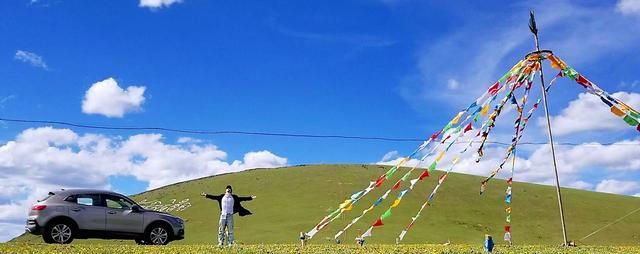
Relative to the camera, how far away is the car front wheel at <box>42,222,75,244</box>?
22.0 meters

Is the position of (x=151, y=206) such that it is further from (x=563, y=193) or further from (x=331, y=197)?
(x=563, y=193)

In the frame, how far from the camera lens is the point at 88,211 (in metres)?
22.7

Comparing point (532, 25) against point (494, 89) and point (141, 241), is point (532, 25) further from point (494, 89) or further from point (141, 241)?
point (141, 241)

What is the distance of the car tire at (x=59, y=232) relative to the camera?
2200cm

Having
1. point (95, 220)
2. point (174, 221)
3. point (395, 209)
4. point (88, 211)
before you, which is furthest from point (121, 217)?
point (395, 209)

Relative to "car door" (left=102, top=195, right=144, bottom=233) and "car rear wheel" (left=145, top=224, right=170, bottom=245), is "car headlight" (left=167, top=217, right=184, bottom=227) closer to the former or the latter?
"car rear wheel" (left=145, top=224, right=170, bottom=245)

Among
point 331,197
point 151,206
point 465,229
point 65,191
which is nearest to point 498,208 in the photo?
point 465,229

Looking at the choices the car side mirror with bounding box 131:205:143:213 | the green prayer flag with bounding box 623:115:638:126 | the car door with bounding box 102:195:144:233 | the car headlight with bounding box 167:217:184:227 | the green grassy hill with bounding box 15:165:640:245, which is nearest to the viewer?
the green prayer flag with bounding box 623:115:638:126

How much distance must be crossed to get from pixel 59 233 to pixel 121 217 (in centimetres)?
230

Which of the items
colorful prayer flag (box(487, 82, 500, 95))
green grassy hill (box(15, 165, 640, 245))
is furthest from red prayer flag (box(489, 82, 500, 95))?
green grassy hill (box(15, 165, 640, 245))

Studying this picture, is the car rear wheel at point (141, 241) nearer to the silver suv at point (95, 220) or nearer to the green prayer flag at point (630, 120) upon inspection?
the silver suv at point (95, 220)

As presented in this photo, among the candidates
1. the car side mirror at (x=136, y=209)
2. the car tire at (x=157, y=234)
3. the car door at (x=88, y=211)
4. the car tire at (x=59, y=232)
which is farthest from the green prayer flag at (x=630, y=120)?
the car tire at (x=59, y=232)

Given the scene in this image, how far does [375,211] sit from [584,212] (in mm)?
30797

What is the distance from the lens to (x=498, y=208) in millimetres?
81438
